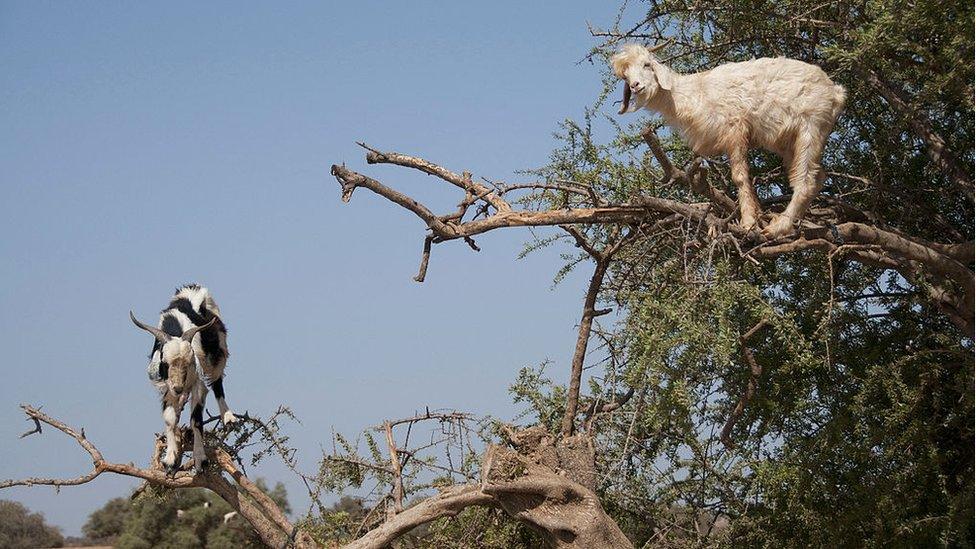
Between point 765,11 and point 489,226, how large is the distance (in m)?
2.54

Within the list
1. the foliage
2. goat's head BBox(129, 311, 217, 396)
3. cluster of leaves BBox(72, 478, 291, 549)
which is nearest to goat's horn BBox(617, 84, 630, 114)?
goat's head BBox(129, 311, 217, 396)

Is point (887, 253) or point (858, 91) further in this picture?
point (858, 91)

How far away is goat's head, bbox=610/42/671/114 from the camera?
5637mm

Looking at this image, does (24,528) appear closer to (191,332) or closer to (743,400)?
(191,332)

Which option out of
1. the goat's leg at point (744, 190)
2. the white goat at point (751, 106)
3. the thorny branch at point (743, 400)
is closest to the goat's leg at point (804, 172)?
the white goat at point (751, 106)

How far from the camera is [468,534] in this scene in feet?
21.0

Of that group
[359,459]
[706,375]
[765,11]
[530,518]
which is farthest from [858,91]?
[359,459]

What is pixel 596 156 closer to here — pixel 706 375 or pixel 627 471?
pixel 706 375

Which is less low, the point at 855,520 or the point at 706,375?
the point at 706,375

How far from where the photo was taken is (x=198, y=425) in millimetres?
6773

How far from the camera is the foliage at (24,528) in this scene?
77.5 ft

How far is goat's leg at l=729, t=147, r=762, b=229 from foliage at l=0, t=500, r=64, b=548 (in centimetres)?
2169

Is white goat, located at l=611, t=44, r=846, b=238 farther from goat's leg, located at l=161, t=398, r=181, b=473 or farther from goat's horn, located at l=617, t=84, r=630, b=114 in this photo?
goat's leg, located at l=161, t=398, r=181, b=473

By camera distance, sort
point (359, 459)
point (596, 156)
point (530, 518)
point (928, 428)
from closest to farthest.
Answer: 1. point (530, 518)
2. point (359, 459)
3. point (928, 428)
4. point (596, 156)
